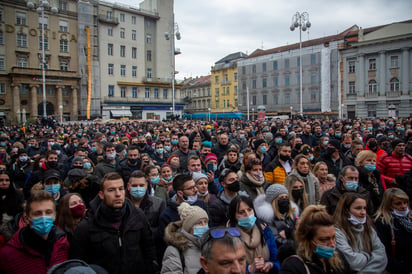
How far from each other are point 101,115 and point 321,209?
49712 millimetres

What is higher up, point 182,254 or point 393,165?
point 393,165

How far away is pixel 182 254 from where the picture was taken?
2.89m

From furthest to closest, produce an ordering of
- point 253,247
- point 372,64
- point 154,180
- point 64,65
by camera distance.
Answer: point 64,65 < point 372,64 < point 154,180 < point 253,247

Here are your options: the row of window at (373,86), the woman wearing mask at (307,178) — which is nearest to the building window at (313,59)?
the row of window at (373,86)

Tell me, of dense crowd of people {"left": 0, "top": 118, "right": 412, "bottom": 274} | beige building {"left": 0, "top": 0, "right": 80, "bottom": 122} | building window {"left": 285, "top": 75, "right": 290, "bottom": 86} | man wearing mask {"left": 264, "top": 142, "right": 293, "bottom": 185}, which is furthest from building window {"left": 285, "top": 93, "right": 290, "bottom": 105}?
dense crowd of people {"left": 0, "top": 118, "right": 412, "bottom": 274}

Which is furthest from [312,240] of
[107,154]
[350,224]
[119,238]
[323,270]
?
[107,154]

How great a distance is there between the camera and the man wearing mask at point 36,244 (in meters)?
2.71

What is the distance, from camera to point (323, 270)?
260 cm

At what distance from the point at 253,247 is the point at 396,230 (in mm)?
1876

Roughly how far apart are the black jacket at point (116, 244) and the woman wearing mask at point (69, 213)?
0.60 metres

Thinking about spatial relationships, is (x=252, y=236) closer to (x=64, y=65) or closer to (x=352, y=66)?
(x=352, y=66)

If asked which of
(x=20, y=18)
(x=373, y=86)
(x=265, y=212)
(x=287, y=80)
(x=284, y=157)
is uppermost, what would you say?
(x=20, y=18)

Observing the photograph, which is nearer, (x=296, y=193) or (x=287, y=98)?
(x=296, y=193)

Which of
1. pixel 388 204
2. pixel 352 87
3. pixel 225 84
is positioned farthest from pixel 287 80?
pixel 388 204
